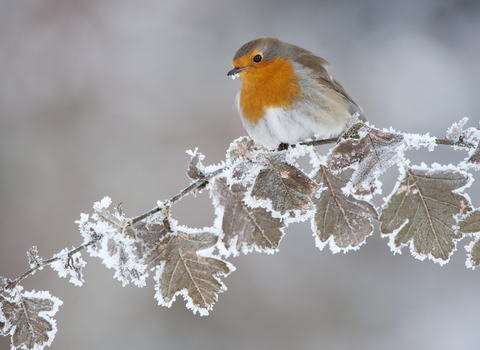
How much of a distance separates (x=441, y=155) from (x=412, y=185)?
3432 millimetres

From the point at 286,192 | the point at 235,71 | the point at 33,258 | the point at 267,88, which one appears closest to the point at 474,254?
the point at 286,192

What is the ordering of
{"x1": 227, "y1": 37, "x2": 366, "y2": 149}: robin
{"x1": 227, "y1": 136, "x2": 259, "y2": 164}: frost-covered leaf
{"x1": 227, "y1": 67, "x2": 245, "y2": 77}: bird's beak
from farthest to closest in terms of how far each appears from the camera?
{"x1": 227, "y1": 67, "x2": 245, "y2": 77}: bird's beak
{"x1": 227, "y1": 37, "x2": 366, "y2": 149}: robin
{"x1": 227, "y1": 136, "x2": 259, "y2": 164}: frost-covered leaf

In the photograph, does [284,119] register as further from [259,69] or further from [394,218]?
[394,218]

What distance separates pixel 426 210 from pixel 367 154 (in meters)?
0.22

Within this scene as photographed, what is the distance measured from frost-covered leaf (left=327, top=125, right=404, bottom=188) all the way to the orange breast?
3.02 feet

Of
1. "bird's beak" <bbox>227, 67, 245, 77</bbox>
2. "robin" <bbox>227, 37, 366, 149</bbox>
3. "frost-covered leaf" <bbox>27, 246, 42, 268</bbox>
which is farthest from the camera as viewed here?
"bird's beak" <bbox>227, 67, 245, 77</bbox>

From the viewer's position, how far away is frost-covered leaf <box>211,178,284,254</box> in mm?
864

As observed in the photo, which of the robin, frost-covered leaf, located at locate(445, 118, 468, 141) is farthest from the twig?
the robin

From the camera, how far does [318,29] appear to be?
5.09 metres

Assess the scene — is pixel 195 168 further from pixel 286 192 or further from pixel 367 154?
pixel 367 154

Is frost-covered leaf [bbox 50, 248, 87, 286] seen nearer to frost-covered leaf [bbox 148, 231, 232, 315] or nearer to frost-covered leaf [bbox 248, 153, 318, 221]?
frost-covered leaf [bbox 148, 231, 232, 315]

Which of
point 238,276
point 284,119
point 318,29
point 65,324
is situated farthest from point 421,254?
point 318,29

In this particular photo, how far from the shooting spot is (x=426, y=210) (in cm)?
82

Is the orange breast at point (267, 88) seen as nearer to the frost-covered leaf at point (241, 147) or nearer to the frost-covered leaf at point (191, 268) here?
the frost-covered leaf at point (241, 147)
